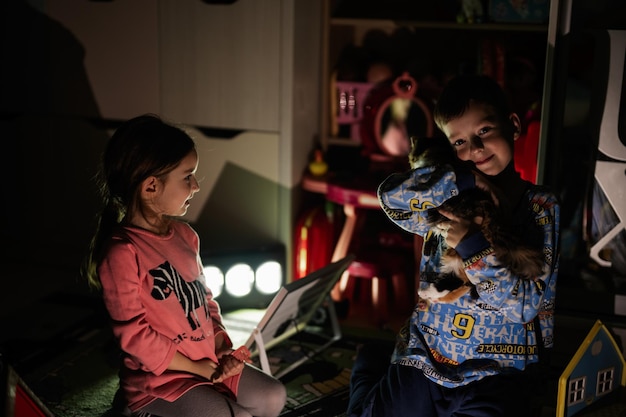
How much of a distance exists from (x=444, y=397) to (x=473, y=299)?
235 mm

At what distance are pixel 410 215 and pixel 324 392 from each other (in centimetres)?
75

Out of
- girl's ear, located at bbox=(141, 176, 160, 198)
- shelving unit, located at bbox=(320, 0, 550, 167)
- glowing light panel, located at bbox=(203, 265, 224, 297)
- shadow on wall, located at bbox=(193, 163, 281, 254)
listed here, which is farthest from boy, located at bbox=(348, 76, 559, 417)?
shelving unit, located at bbox=(320, 0, 550, 167)

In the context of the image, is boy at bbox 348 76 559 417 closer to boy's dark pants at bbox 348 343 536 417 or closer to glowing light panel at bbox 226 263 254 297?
boy's dark pants at bbox 348 343 536 417

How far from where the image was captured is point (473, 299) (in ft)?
5.32

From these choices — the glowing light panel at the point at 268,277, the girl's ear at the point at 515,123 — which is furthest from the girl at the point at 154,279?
the glowing light panel at the point at 268,277

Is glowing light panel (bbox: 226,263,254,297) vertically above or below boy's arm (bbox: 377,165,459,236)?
below

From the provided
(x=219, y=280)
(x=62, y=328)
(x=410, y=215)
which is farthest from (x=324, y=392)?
(x=62, y=328)

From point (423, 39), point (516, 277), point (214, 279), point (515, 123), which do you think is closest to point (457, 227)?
point (516, 277)

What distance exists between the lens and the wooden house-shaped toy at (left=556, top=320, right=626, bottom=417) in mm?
1793

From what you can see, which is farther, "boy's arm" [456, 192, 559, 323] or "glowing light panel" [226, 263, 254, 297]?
"glowing light panel" [226, 263, 254, 297]

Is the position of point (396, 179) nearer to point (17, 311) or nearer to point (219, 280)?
point (219, 280)

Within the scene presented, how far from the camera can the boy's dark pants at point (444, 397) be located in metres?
1.65

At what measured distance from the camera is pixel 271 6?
2.48 meters

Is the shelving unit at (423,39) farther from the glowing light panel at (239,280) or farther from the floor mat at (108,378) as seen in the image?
the floor mat at (108,378)
